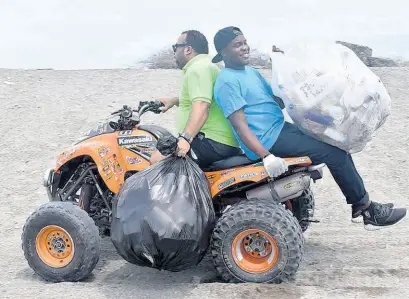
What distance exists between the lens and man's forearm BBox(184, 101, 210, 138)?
556cm

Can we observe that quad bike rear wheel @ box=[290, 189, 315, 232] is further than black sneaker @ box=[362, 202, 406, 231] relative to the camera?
Yes

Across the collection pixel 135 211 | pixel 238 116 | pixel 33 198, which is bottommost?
pixel 33 198

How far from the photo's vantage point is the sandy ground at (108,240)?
5324mm

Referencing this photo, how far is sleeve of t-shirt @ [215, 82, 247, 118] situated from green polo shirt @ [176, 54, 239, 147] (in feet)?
0.38

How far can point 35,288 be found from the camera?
215 inches

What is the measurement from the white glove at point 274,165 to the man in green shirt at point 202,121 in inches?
18.5

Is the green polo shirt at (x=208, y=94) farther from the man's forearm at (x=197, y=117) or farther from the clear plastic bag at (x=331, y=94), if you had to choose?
the clear plastic bag at (x=331, y=94)

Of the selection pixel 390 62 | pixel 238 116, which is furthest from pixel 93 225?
pixel 390 62

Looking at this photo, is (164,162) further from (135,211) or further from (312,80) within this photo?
(312,80)

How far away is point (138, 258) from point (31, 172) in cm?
434

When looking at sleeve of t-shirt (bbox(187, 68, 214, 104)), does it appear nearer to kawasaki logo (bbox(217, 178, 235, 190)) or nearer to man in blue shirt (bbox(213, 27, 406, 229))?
man in blue shirt (bbox(213, 27, 406, 229))

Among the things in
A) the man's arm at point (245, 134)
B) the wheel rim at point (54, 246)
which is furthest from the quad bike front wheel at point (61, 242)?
the man's arm at point (245, 134)

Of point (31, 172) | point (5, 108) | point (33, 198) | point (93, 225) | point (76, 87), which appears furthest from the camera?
point (76, 87)

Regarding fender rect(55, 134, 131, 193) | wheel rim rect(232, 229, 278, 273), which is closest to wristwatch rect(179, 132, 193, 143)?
fender rect(55, 134, 131, 193)
